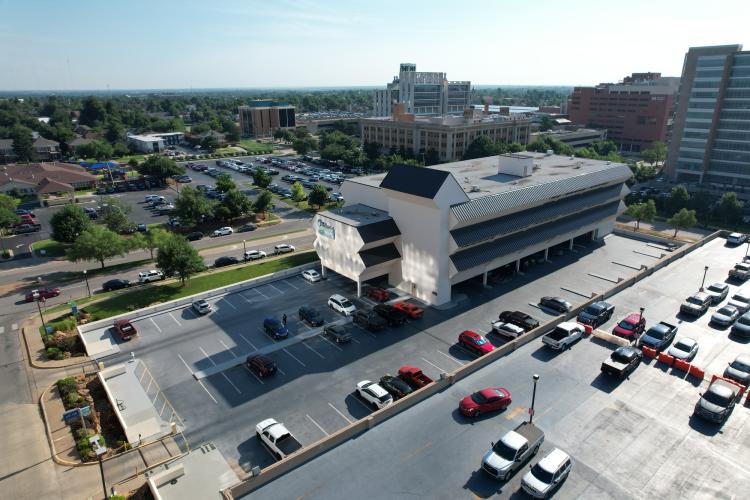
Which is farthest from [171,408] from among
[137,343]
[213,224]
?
[213,224]

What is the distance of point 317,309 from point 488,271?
19.8 meters

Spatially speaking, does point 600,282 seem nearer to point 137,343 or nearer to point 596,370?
point 596,370

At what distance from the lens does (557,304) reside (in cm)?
4538

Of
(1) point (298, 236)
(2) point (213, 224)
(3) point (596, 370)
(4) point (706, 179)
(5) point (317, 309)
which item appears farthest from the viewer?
(4) point (706, 179)

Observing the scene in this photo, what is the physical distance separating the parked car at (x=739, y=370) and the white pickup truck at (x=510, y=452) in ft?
56.1

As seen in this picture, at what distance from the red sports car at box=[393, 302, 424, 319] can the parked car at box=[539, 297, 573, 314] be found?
12.7m

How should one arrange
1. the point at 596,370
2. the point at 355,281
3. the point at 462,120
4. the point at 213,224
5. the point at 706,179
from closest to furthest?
1. the point at 596,370
2. the point at 355,281
3. the point at 213,224
4. the point at 706,179
5. the point at 462,120

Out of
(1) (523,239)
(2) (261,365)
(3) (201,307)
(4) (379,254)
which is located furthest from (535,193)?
(3) (201,307)

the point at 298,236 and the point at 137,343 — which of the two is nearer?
the point at 137,343

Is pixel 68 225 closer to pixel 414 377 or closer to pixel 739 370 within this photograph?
pixel 414 377

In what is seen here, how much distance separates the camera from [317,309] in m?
46.8

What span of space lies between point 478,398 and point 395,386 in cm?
759

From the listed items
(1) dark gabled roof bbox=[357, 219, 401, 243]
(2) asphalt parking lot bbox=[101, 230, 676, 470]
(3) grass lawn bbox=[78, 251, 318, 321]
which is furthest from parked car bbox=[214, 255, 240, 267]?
(1) dark gabled roof bbox=[357, 219, 401, 243]

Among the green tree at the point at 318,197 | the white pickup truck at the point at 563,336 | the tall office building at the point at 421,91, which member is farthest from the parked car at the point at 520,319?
the tall office building at the point at 421,91
